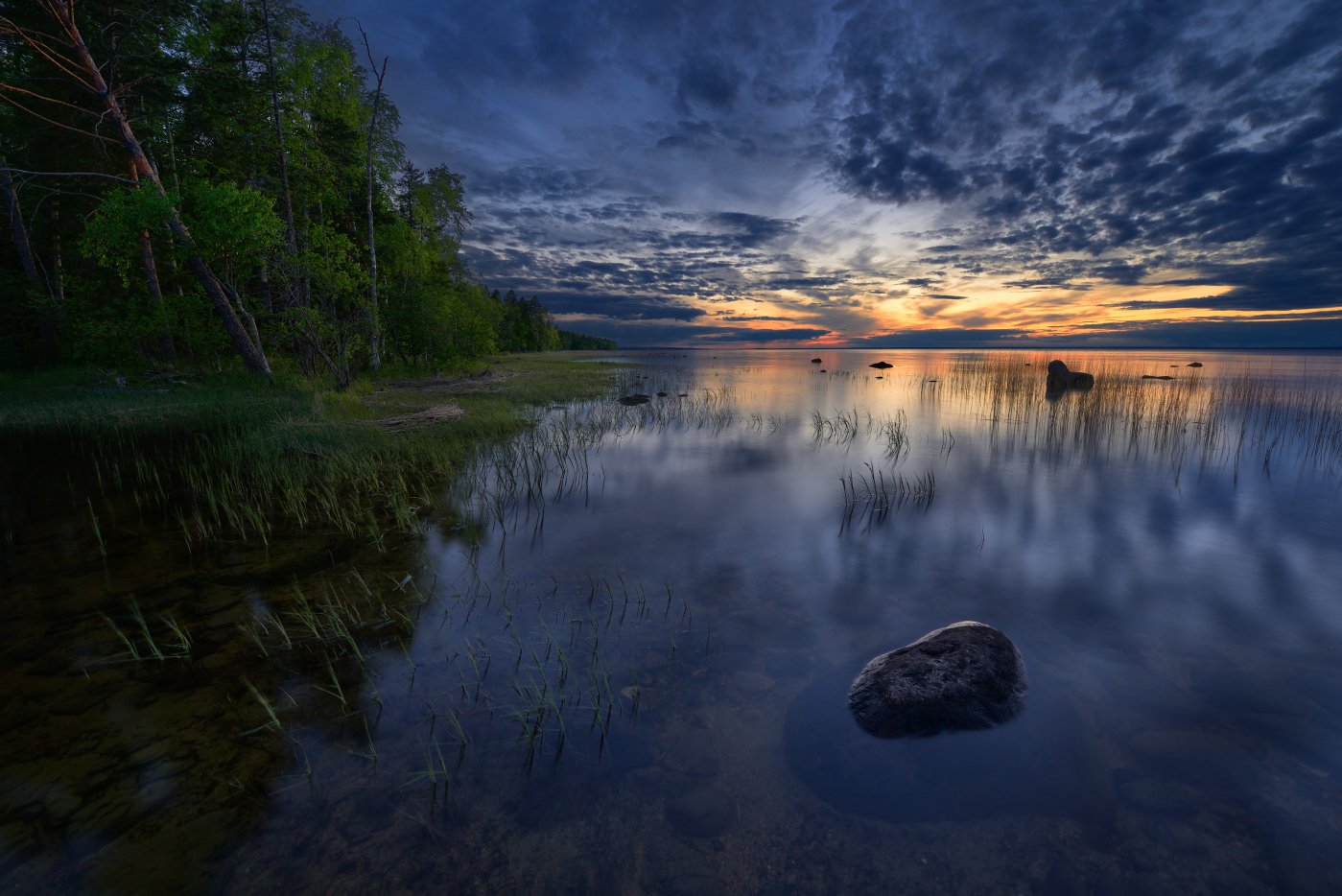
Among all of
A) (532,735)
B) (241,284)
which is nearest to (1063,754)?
(532,735)

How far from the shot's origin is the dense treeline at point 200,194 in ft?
62.3

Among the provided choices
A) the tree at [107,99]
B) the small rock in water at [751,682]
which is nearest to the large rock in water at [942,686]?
the small rock in water at [751,682]

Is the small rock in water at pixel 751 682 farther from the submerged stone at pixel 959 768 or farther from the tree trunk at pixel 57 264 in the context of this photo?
the tree trunk at pixel 57 264

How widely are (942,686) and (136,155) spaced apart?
30.3 metres

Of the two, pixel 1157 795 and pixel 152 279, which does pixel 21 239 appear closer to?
pixel 152 279

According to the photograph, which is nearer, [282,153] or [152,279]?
[152,279]

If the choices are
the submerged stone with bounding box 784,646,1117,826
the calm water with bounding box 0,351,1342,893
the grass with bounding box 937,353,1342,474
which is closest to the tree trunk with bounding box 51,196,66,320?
the calm water with bounding box 0,351,1342,893

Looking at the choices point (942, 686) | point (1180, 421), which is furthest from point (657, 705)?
point (1180, 421)

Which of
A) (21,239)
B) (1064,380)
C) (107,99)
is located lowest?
(1064,380)

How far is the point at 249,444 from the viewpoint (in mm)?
13312

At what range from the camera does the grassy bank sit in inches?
381

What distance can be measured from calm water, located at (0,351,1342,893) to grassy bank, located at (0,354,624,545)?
86 centimetres

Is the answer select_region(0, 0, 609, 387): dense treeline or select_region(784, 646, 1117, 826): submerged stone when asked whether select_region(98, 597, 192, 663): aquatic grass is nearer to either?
select_region(784, 646, 1117, 826): submerged stone

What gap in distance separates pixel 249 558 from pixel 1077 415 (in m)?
28.2
